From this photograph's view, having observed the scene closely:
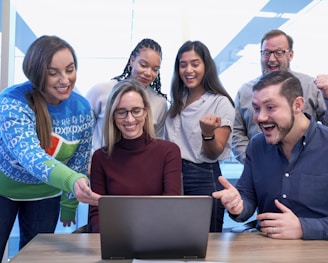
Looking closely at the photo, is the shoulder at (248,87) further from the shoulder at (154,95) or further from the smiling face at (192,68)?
the shoulder at (154,95)

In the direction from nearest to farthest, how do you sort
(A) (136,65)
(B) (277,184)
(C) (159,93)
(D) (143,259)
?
(D) (143,259) < (B) (277,184) < (A) (136,65) < (C) (159,93)

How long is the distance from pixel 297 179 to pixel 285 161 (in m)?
0.09

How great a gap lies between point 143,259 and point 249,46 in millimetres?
2726

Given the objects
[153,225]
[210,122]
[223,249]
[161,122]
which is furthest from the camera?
[161,122]

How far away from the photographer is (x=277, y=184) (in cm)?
159

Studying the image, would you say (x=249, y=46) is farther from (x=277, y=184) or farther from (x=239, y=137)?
(x=277, y=184)

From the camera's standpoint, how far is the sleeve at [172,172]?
5.73ft

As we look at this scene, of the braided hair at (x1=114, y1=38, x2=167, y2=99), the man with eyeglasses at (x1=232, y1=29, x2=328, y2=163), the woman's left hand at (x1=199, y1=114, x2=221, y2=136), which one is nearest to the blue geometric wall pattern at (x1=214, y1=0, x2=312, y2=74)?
the man with eyeglasses at (x1=232, y1=29, x2=328, y2=163)

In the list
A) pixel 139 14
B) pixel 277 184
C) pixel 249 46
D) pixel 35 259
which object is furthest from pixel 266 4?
pixel 35 259

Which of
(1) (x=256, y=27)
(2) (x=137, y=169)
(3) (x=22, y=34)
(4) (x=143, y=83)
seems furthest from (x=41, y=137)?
(1) (x=256, y=27)

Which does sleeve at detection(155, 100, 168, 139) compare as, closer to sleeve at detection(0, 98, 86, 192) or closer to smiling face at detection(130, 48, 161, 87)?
smiling face at detection(130, 48, 161, 87)

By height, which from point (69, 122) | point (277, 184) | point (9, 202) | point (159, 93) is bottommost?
point (9, 202)

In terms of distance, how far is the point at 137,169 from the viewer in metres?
1.80

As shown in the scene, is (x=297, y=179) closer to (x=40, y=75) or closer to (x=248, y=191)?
(x=248, y=191)
